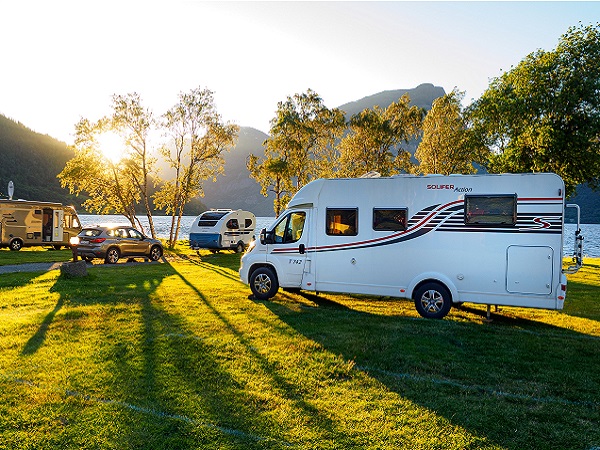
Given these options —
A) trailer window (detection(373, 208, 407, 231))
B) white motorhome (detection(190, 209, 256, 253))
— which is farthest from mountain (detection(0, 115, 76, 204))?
trailer window (detection(373, 208, 407, 231))

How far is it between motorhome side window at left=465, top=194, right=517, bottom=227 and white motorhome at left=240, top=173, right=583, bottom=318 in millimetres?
20

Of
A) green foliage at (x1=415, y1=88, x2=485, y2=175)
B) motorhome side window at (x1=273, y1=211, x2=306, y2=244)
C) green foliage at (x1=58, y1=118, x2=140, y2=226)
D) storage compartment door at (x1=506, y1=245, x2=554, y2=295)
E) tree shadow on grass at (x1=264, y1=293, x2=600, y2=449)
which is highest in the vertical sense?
green foliage at (x1=415, y1=88, x2=485, y2=175)

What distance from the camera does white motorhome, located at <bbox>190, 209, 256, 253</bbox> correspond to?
27875 mm

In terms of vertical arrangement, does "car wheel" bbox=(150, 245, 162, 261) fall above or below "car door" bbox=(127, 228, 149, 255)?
below

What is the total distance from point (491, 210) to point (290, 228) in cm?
493

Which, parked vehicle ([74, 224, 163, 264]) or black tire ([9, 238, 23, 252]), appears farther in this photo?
black tire ([9, 238, 23, 252])

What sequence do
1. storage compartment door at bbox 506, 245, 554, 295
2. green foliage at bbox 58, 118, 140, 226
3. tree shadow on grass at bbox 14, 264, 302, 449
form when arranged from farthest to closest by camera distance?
green foliage at bbox 58, 118, 140, 226 → storage compartment door at bbox 506, 245, 554, 295 → tree shadow on grass at bbox 14, 264, 302, 449

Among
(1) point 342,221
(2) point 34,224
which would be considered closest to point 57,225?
(2) point 34,224

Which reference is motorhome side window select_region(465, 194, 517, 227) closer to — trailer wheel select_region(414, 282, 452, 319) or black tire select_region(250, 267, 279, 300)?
trailer wheel select_region(414, 282, 452, 319)

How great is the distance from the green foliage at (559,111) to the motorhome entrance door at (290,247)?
1279 cm

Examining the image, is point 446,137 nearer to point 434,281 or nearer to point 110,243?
point 110,243

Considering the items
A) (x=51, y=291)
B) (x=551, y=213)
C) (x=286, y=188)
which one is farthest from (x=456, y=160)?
(x=51, y=291)

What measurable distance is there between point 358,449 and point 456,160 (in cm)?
3222

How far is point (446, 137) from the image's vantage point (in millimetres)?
33375
